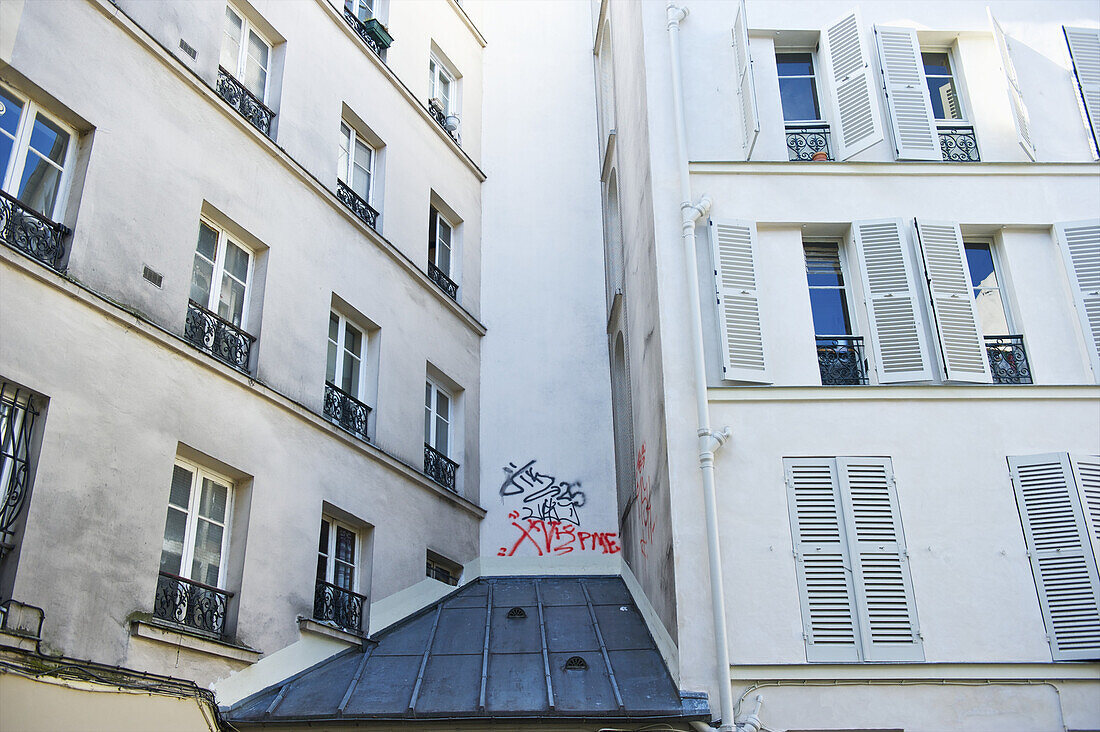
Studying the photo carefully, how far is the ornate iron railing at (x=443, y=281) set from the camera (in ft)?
49.2

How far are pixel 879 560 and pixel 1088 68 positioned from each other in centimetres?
682

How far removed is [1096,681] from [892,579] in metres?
1.97

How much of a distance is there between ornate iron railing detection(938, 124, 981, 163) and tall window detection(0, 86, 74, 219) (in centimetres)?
934

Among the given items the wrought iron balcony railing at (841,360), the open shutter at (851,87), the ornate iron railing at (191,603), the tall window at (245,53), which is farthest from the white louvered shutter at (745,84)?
the ornate iron railing at (191,603)

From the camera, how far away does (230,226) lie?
11.1m

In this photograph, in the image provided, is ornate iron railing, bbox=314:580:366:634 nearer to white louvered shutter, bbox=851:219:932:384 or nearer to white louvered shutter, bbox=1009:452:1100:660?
white louvered shutter, bbox=851:219:932:384

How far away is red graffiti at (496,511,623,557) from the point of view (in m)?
14.6

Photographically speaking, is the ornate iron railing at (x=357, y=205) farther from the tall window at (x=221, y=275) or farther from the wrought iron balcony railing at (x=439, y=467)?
the wrought iron balcony railing at (x=439, y=467)

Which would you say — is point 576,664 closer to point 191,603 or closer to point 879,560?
point 879,560

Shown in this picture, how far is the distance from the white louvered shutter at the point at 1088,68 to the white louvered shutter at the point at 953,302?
243 cm

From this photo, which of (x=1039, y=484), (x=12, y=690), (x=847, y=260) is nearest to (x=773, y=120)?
(x=847, y=260)

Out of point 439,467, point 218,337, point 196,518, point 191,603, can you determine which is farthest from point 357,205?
point 191,603

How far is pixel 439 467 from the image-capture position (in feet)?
45.8

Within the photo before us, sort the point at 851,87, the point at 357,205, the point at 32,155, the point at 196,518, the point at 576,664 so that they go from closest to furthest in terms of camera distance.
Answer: the point at 32,155
the point at 196,518
the point at 576,664
the point at 851,87
the point at 357,205
